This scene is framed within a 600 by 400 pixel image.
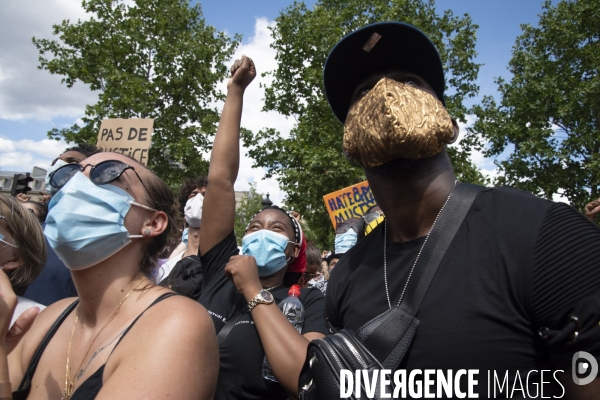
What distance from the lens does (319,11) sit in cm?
1964

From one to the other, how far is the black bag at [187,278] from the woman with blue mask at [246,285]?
646 mm

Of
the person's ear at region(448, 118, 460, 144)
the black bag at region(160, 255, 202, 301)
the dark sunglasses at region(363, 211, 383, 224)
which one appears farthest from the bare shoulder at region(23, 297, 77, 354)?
the dark sunglasses at region(363, 211, 383, 224)

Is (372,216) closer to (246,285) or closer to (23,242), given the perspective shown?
(246,285)

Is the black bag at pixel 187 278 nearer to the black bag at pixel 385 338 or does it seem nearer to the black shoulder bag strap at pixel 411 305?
the black bag at pixel 385 338

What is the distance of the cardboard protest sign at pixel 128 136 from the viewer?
21.4 feet

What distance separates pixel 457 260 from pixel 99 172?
160 cm

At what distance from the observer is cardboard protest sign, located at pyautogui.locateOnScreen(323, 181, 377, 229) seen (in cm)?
796

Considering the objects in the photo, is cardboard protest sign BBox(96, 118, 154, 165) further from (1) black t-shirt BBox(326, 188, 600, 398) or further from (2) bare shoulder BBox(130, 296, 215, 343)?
(1) black t-shirt BBox(326, 188, 600, 398)

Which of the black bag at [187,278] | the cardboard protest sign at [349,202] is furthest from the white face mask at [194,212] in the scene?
the cardboard protest sign at [349,202]

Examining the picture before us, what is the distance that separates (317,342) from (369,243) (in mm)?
481

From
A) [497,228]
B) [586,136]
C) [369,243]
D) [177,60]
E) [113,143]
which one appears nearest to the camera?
[497,228]

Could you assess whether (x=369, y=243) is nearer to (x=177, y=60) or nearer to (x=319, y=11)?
(x=177, y=60)

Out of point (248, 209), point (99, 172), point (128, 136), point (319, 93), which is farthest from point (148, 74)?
point (248, 209)

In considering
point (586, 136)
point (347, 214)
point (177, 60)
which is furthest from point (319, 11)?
point (347, 214)
